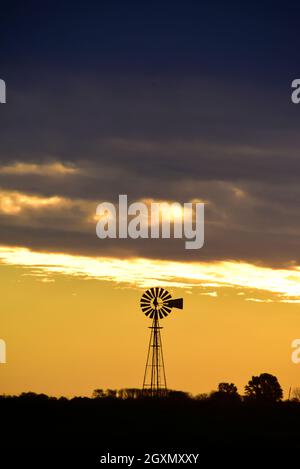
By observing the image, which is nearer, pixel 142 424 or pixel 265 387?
pixel 142 424

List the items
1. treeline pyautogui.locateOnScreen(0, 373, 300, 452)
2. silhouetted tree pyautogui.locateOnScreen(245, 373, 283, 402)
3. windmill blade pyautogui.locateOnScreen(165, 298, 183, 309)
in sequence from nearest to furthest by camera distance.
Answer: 1. treeline pyautogui.locateOnScreen(0, 373, 300, 452)
2. windmill blade pyautogui.locateOnScreen(165, 298, 183, 309)
3. silhouetted tree pyautogui.locateOnScreen(245, 373, 283, 402)

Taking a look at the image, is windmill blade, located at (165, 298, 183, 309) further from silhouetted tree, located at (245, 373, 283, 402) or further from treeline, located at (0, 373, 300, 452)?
silhouetted tree, located at (245, 373, 283, 402)

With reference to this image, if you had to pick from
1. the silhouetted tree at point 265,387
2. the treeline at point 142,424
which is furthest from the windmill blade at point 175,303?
the silhouetted tree at point 265,387

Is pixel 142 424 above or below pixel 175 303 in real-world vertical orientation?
below

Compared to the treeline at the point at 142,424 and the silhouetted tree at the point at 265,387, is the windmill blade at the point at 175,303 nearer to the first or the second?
the treeline at the point at 142,424

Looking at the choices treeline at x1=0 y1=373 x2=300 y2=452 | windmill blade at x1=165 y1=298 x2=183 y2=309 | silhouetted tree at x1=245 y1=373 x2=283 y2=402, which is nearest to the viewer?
treeline at x1=0 y1=373 x2=300 y2=452

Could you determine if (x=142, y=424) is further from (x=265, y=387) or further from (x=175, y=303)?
(x=265, y=387)

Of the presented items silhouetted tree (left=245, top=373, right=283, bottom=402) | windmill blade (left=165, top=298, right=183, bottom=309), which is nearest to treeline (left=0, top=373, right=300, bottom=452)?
windmill blade (left=165, top=298, right=183, bottom=309)

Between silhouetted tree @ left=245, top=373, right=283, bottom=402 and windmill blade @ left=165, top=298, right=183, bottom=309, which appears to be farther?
silhouetted tree @ left=245, top=373, right=283, bottom=402

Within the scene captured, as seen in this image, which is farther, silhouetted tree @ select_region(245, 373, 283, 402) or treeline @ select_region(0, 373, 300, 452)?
silhouetted tree @ select_region(245, 373, 283, 402)

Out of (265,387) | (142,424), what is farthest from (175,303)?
(265,387)

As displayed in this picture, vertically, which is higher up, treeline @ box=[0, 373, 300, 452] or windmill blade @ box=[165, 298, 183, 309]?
windmill blade @ box=[165, 298, 183, 309]
